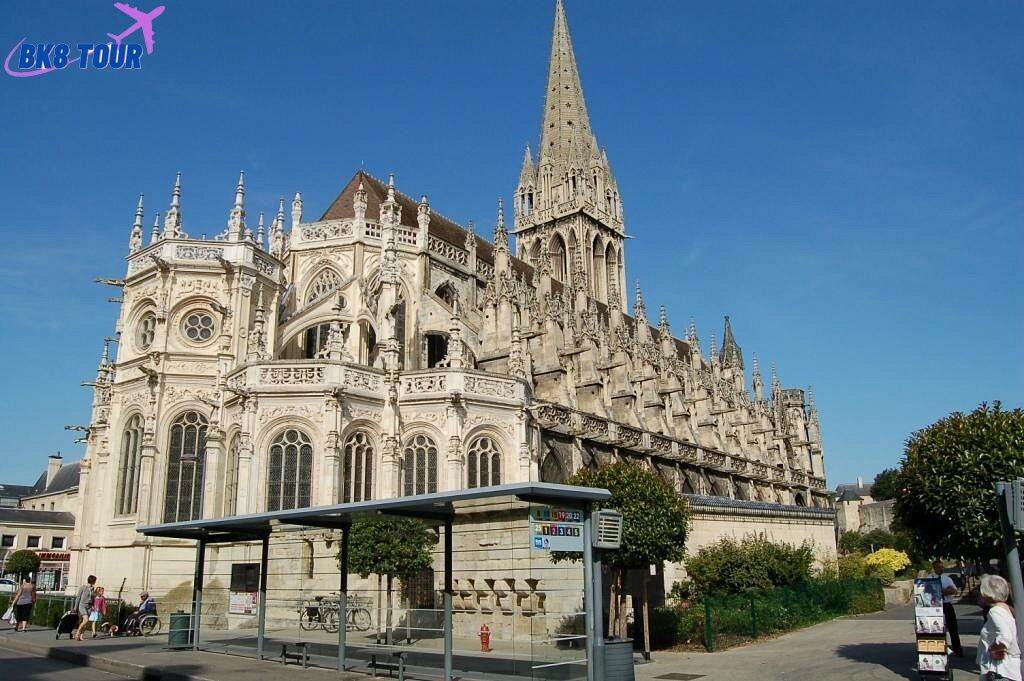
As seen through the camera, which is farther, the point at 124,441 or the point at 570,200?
the point at 570,200

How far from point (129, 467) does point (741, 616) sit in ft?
63.8

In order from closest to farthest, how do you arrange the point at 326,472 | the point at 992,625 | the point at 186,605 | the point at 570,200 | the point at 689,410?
the point at 992,625 < the point at 326,472 < the point at 186,605 < the point at 689,410 < the point at 570,200

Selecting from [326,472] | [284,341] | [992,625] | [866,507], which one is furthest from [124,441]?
[866,507]

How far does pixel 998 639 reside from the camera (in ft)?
24.3

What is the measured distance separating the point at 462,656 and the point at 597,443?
20783 millimetres

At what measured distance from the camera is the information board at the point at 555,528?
10.3 metres

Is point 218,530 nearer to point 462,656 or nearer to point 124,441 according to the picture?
point 462,656

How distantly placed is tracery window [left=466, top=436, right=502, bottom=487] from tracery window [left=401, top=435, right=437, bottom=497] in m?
1.03

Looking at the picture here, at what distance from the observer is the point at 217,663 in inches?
561

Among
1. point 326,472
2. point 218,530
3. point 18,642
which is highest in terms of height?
point 326,472

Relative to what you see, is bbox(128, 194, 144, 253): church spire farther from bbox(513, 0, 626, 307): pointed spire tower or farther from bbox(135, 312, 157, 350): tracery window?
bbox(513, 0, 626, 307): pointed spire tower

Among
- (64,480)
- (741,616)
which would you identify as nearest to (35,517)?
(64,480)

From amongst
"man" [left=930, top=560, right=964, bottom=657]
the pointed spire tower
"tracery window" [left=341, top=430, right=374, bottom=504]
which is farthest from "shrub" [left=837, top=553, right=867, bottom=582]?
the pointed spire tower

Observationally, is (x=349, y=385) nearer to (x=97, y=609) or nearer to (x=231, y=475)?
(x=231, y=475)
